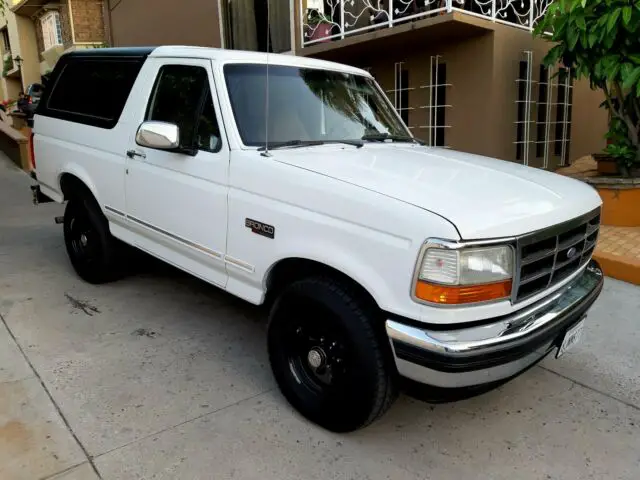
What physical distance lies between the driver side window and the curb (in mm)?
4070

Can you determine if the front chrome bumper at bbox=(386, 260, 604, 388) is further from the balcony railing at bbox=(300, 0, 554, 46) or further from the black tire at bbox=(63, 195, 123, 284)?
the balcony railing at bbox=(300, 0, 554, 46)

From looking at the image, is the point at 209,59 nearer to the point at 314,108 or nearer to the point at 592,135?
the point at 314,108

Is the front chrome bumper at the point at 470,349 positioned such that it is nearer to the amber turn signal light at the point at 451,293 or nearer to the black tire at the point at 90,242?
the amber turn signal light at the point at 451,293

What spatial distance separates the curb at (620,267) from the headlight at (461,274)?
352 centimetres

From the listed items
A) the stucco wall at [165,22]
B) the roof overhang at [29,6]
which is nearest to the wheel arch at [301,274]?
the stucco wall at [165,22]

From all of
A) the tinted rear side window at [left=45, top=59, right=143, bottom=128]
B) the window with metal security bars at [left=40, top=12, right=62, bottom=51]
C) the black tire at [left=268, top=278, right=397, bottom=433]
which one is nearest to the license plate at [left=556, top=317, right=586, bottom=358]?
the black tire at [left=268, top=278, right=397, bottom=433]

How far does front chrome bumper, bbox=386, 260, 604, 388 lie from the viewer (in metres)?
2.34

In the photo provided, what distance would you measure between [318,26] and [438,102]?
246 cm

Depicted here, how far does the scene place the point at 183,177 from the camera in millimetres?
3551

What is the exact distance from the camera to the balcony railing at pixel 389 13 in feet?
23.9

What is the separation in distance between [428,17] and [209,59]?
14.4 ft

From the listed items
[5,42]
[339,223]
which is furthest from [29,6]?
[339,223]

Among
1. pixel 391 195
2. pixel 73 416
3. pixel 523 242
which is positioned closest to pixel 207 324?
pixel 73 416

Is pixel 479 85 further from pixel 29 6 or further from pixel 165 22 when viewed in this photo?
pixel 29 6
